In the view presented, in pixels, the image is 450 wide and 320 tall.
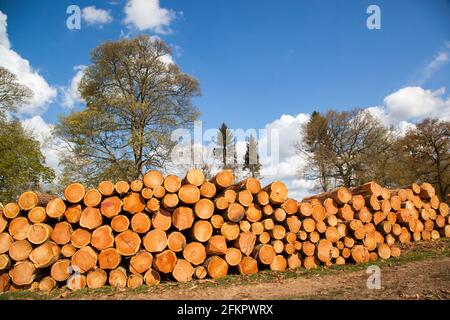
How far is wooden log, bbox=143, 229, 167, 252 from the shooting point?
5785mm

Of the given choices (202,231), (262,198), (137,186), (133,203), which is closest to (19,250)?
(133,203)

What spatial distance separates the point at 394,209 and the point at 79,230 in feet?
24.6

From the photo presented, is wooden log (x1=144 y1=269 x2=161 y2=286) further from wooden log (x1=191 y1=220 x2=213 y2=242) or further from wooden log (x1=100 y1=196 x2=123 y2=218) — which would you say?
wooden log (x1=100 y1=196 x2=123 y2=218)

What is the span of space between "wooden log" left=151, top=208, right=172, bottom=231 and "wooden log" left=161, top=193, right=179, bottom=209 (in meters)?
0.15

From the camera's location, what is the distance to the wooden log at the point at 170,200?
602 cm

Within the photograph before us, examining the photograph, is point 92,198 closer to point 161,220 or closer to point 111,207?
point 111,207

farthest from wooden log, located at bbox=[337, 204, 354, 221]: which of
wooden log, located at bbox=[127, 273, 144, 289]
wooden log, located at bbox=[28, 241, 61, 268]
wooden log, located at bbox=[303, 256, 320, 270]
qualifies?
wooden log, located at bbox=[28, 241, 61, 268]

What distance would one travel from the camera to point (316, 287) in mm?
5230

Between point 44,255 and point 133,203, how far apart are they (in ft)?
5.69

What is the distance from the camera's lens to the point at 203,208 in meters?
6.15

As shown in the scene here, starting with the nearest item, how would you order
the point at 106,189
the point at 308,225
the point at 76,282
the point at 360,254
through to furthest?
the point at 76,282, the point at 106,189, the point at 308,225, the point at 360,254
